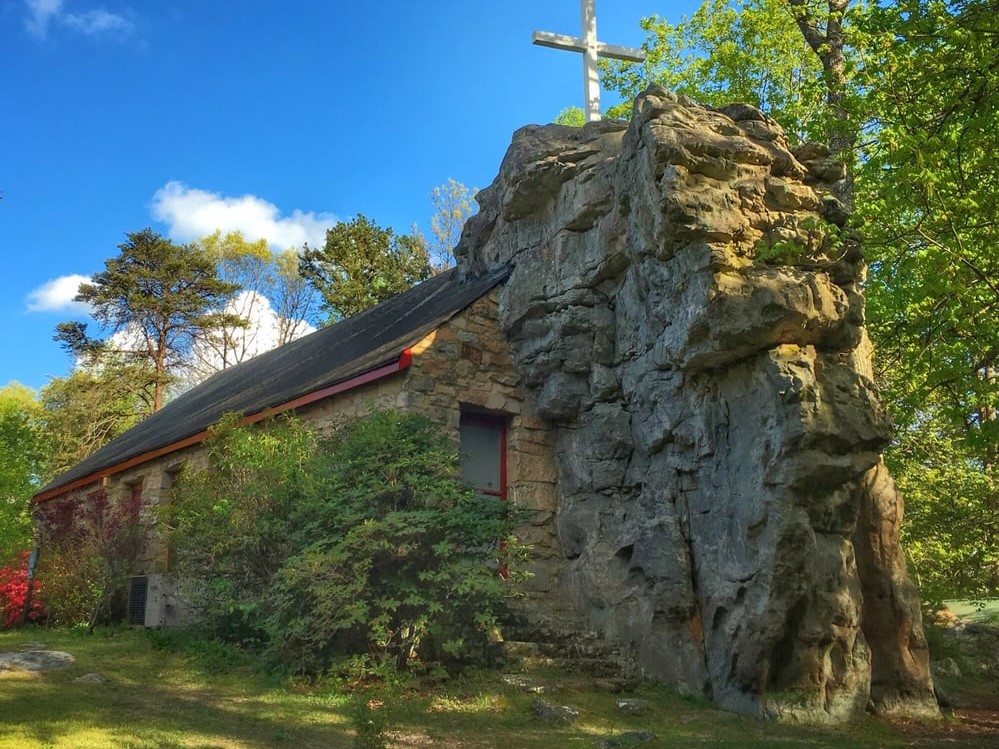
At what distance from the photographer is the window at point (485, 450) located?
10.5 m

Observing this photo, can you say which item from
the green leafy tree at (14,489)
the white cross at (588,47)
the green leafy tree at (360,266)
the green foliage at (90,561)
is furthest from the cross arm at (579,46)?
the green leafy tree at (360,266)

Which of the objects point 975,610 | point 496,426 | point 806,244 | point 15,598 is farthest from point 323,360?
point 975,610

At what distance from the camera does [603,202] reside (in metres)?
10.3

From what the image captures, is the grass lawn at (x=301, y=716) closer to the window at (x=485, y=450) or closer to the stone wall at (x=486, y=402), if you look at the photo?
the stone wall at (x=486, y=402)

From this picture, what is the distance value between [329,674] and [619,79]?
1828cm

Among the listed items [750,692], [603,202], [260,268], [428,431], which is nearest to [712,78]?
[603,202]

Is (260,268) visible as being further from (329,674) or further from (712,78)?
(329,674)

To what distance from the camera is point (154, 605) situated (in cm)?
1156

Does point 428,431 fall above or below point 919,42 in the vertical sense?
below

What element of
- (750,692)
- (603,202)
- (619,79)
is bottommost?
(750,692)

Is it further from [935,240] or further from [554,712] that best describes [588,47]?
[554,712]

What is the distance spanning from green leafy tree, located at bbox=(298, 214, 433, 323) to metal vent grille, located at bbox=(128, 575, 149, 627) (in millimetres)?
20535

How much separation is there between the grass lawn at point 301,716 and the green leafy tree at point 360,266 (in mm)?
24409

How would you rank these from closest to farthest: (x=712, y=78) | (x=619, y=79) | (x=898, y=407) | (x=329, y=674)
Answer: (x=329, y=674) → (x=898, y=407) → (x=712, y=78) → (x=619, y=79)
